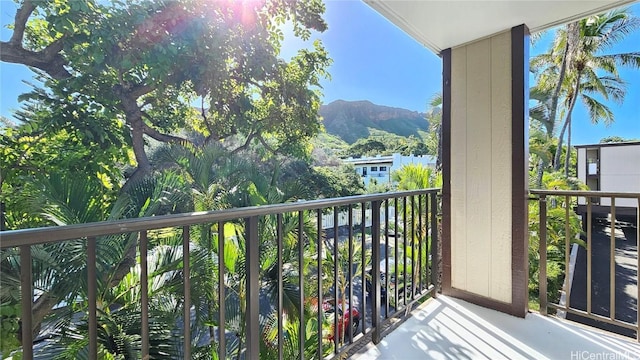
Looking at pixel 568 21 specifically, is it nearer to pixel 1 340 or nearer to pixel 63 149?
pixel 1 340

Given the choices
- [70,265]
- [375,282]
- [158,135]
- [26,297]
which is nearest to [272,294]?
[70,265]

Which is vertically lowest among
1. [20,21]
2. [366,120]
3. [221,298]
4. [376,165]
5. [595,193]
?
[221,298]

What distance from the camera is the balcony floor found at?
1.57m

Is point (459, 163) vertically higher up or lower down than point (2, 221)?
higher up

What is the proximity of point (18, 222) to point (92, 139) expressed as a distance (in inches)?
96.7

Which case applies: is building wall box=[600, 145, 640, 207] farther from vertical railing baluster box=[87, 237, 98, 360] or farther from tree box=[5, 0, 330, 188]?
vertical railing baluster box=[87, 237, 98, 360]

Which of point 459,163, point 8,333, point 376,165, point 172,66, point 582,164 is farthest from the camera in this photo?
point 376,165

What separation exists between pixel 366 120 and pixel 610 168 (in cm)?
988

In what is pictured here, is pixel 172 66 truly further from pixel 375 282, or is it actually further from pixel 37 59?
pixel 375 282

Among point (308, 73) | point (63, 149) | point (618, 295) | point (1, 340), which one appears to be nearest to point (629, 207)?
point (618, 295)

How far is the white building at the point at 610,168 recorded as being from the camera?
32.9ft

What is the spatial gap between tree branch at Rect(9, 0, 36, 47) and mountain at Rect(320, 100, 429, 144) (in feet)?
28.2

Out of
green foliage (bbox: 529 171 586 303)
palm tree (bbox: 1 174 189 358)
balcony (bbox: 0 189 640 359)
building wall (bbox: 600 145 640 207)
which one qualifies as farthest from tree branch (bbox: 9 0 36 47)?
building wall (bbox: 600 145 640 207)

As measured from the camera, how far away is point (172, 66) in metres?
5.23
